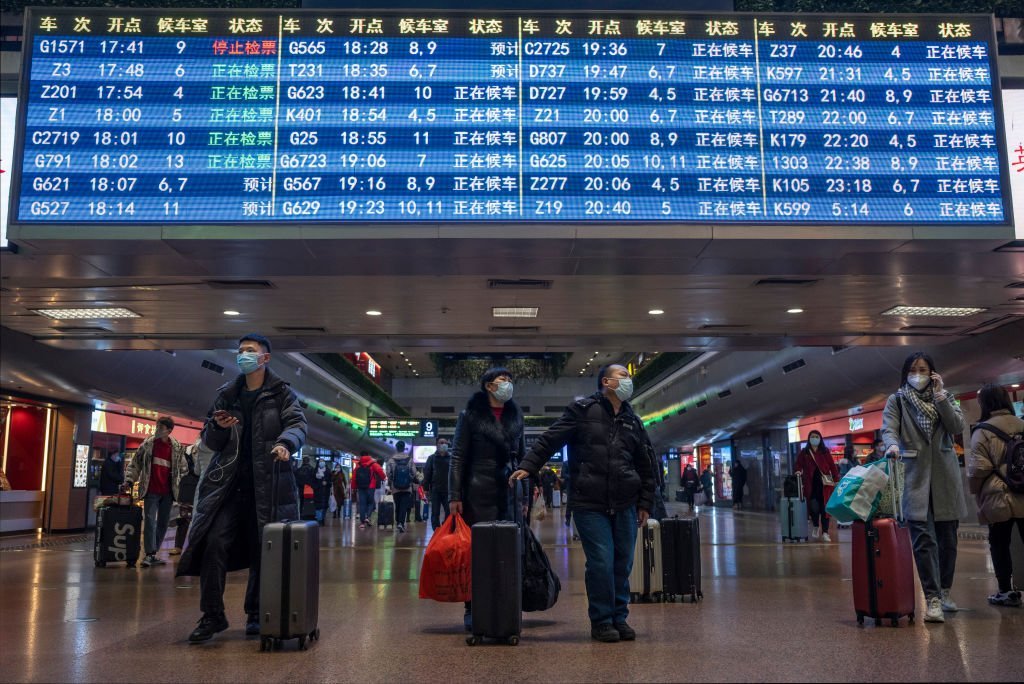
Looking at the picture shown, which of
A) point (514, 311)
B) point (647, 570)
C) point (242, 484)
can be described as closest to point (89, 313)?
point (514, 311)

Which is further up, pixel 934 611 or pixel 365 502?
pixel 365 502

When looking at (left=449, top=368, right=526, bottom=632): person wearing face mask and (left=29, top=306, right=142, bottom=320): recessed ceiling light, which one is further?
(left=29, top=306, right=142, bottom=320): recessed ceiling light

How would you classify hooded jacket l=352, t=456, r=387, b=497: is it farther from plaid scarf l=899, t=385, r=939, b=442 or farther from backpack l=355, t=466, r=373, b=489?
plaid scarf l=899, t=385, r=939, b=442

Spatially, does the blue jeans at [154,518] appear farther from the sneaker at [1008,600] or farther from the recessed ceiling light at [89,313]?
the sneaker at [1008,600]

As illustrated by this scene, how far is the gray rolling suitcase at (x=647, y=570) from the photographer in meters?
7.34

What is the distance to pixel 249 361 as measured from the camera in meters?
5.41

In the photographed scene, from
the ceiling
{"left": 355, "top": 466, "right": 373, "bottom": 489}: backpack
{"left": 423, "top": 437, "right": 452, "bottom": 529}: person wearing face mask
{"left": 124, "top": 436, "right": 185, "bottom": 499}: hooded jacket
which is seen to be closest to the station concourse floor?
{"left": 124, "top": 436, "right": 185, "bottom": 499}: hooded jacket

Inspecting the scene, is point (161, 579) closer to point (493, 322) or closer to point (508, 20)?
point (493, 322)

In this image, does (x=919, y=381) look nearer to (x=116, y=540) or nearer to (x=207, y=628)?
(x=207, y=628)

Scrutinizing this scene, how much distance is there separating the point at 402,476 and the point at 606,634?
14.1 meters

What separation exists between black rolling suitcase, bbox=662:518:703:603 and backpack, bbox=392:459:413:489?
12.0 meters

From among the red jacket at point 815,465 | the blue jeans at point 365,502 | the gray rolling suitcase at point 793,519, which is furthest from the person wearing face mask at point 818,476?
the blue jeans at point 365,502

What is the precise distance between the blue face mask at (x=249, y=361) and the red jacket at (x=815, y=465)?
1221 cm

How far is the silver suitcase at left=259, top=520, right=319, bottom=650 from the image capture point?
485 centimetres
